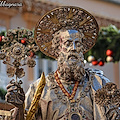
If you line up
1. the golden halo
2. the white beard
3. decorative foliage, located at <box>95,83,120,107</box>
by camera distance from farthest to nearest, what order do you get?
the golden halo → the white beard → decorative foliage, located at <box>95,83,120,107</box>

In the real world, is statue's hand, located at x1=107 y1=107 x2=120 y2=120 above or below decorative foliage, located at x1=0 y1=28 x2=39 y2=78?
below

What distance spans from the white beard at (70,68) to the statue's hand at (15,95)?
2.39ft

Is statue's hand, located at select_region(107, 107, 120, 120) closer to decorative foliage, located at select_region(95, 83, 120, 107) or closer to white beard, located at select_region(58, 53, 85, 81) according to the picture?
decorative foliage, located at select_region(95, 83, 120, 107)

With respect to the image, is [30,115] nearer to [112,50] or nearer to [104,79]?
[104,79]

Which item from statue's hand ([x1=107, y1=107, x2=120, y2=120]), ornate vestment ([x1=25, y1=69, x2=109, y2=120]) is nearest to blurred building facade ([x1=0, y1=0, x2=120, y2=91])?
ornate vestment ([x1=25, y1=69, x2=109, y2=120])

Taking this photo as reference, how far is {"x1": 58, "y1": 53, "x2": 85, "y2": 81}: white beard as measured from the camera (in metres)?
6.65

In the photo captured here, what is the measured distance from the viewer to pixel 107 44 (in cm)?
1284

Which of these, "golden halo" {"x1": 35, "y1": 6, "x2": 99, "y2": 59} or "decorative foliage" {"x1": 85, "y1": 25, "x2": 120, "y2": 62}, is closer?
"golden halo" {"x1": 35, "y1": 6, "x2": 99, "y2": 59}

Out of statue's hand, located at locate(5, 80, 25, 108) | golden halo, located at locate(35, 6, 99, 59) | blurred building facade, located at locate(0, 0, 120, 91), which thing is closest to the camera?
statue's hand, located at locate(5, 80, 25, 108)

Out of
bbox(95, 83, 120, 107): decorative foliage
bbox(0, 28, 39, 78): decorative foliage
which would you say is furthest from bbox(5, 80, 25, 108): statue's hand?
bbox(95, 83, 120, 107): decorative foliage

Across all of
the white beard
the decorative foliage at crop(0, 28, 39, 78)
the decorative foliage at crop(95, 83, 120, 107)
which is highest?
the decorative foliage at crop(0, 28, 39, 78)

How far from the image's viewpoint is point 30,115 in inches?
254

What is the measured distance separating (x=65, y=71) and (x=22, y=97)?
0.75 metres

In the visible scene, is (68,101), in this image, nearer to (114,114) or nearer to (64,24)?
(114,114)
